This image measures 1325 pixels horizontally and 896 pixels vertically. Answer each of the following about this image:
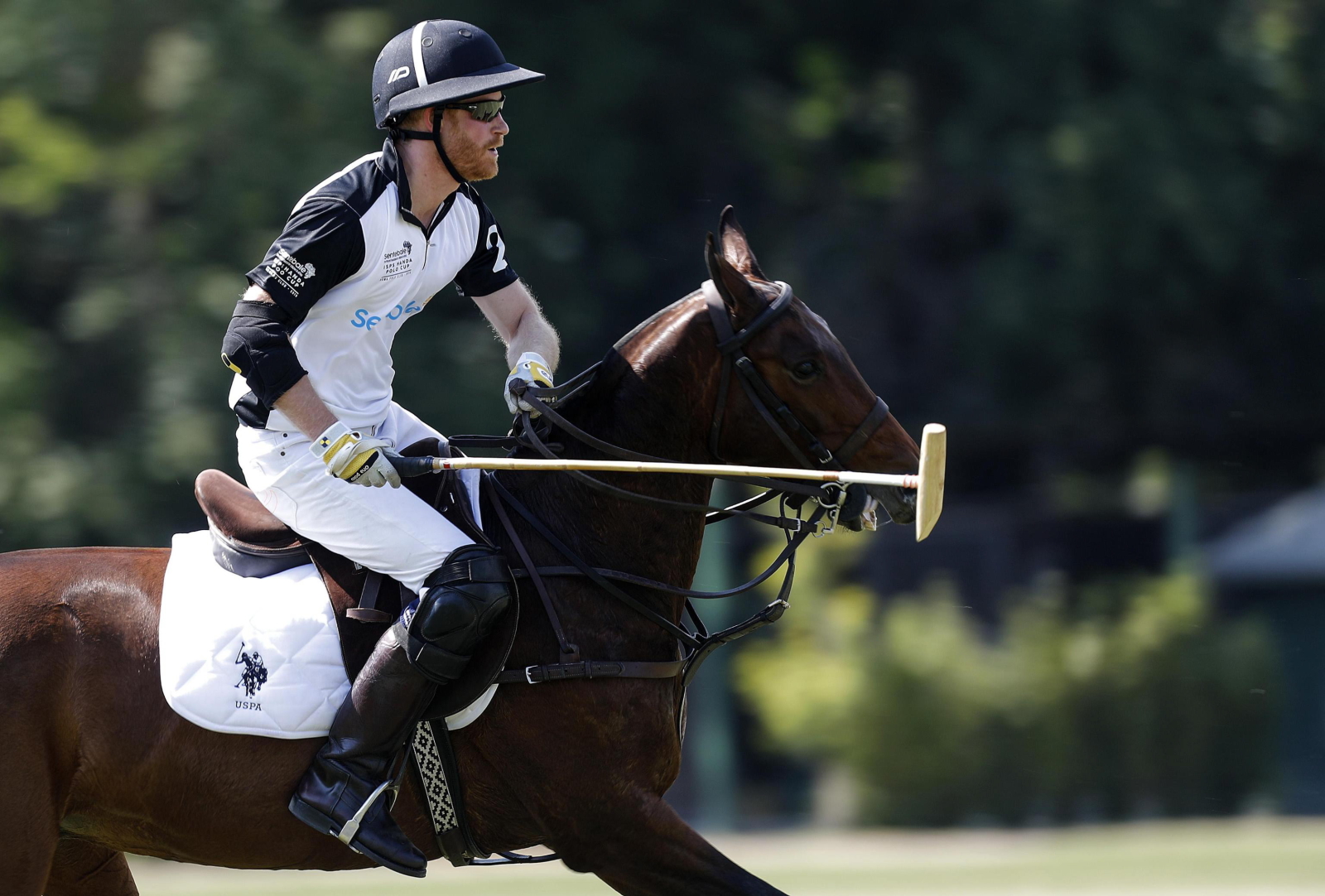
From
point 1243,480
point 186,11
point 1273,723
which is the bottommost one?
point 1273,723

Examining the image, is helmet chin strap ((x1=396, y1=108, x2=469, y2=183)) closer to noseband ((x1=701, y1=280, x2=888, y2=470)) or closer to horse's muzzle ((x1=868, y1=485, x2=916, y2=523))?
noseband ((x1=701, y1=280, x2=888, y2=470))

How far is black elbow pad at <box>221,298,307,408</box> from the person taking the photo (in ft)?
13.3

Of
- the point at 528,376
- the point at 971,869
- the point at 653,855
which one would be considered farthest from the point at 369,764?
the point at 971,869

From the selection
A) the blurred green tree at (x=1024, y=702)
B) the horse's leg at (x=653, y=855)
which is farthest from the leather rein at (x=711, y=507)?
the blurred green tree at (x=1024, y=702)

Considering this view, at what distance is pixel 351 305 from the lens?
4262mm

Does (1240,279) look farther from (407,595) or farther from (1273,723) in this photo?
(407,595)

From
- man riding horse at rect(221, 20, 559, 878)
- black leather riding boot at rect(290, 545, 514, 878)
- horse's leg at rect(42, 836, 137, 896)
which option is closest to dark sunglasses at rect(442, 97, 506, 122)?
man riding horse at rect(221, 20, 559, 878)

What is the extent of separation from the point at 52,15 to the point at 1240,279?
11399 millimetres

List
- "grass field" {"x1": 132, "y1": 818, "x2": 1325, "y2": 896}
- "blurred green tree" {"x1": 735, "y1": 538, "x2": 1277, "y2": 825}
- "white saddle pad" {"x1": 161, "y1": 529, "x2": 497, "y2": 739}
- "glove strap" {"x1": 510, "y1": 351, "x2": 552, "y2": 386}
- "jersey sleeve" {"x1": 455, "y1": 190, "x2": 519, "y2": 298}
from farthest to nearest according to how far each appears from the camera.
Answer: "blurred green tree" {"x1": 735, "y1": 538, "x2": 1277, "y2": 825}
"grass field" {"x1": 132, "y1": 818, "x2": 1325, "y2": 896}
"jersey sleeve" {"x1": 455, "y1": 190, "x2": 519, "y2": 298}
"glove strap" {"x1": 510, "y1": 351, "x2": 552, "y2": 386}
"white saddle pad" {"x1": 161, "y1": 529, "x2": 497, "y2": 739}

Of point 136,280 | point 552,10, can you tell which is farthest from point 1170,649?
point 136,280

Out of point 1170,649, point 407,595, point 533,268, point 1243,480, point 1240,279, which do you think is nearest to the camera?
point 407,595

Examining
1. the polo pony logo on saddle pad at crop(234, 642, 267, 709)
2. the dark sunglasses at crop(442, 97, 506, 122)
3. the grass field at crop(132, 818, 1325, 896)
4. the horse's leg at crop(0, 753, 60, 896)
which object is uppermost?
the dark sunglasses at crop(442, 97, 506, 122)

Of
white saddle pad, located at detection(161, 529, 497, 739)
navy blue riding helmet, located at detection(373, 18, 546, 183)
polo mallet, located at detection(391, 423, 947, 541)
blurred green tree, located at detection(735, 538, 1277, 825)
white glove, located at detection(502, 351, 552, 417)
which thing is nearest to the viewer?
polo mallet, located at detection(391, 423, 947, 541)

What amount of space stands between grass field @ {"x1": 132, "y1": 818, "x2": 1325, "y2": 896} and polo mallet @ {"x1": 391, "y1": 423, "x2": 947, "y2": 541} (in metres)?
5.16
